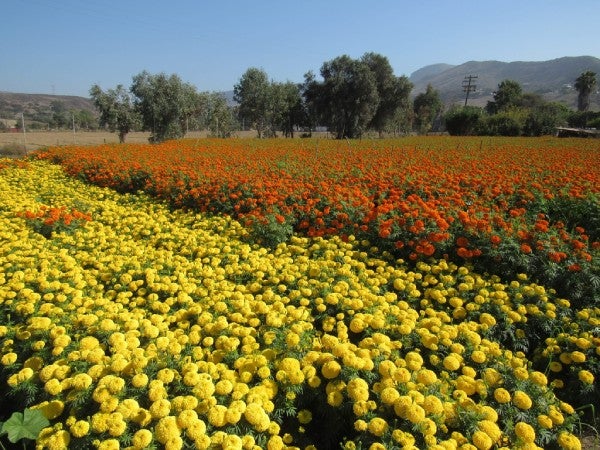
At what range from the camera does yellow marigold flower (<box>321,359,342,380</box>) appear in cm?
271

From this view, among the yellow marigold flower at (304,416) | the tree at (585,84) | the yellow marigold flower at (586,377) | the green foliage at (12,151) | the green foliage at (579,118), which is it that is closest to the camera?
the yellow marigold flower at (304,416)

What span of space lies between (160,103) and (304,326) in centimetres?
3413

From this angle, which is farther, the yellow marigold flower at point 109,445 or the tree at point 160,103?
the tree at point 160,103

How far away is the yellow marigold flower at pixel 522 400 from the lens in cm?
254

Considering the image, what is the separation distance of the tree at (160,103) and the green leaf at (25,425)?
3436 cm

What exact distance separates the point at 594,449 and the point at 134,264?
467 centimetres

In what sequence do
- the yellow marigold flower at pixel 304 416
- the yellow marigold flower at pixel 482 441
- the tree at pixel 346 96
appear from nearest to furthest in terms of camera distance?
the yellow marigold flower at pixel 482 441 → the yellow marigold flower at pixel 304 416 → the tree at pixel 346 96

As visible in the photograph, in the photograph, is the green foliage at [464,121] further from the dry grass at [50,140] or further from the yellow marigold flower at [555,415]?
the yellow marigold flower at [555,415]

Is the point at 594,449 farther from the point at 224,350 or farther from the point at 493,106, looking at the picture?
the point at 493,106

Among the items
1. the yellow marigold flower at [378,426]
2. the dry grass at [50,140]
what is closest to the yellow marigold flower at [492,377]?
the yellow marigold flower at [378,426]

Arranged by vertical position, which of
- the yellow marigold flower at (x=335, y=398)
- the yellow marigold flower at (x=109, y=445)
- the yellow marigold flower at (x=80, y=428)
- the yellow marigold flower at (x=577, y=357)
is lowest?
the yellow marigold flower at (x=577, y=357)

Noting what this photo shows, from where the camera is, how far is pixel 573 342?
3.46 metres

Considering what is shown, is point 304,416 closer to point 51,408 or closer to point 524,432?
point 524,432

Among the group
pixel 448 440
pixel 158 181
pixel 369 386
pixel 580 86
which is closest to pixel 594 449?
pixel 448 440
